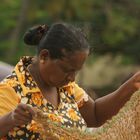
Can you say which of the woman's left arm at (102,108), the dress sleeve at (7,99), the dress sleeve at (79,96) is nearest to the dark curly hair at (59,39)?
the dress sleeve at (7,99)

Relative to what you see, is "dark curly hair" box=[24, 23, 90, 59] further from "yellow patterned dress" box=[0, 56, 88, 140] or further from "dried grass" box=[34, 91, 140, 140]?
"dried grass" box=[34, 91, 140, 140]

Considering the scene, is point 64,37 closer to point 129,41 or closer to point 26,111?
point 26,111

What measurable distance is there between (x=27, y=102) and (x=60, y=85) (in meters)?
0.22

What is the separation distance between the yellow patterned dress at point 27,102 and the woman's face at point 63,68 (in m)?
0.13

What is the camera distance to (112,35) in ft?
70.5

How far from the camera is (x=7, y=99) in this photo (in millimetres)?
4730

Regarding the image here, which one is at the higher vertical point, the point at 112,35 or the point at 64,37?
the point at 64,37

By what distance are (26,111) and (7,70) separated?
235cm

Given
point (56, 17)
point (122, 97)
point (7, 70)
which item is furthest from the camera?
point (56, 17)

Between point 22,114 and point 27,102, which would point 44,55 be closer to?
point 27,102

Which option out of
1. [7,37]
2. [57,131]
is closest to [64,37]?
[57,131]

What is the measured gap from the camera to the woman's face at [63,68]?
4.77m

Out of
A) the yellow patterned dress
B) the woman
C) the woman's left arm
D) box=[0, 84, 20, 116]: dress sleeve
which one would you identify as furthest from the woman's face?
the woman's left arm

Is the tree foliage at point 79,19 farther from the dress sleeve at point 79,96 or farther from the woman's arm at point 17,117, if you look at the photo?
the woman's arm at point 17,117
